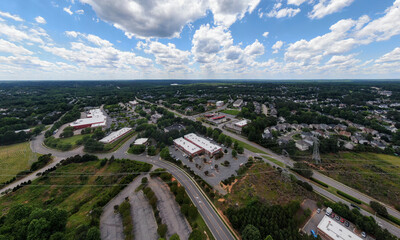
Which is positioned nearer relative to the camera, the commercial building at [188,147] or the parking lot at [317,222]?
the parking lot at [317,222]

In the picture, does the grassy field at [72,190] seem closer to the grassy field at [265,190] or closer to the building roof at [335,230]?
the grassy field at [265,190]

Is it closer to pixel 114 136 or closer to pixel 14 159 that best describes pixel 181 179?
pixel 114 136

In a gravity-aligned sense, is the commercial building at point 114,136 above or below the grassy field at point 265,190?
above

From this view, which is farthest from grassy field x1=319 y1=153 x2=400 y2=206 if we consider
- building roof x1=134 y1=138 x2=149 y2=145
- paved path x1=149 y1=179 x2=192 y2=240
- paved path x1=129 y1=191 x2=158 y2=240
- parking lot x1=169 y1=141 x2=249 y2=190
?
building roof x1=134 y1=138 x2=149 y2=145

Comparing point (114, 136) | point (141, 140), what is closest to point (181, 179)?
point (141, 140)

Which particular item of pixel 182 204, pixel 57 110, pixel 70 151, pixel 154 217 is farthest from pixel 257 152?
pixel 57 110

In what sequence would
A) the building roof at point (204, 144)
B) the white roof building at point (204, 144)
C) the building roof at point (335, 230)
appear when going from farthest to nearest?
the building roof at point (204, 144) < the white roof building at point (204, 144) < the building roof at point (335, 230)

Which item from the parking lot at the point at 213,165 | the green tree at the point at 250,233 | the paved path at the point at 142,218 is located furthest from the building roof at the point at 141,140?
the green tree at the point at 250,233

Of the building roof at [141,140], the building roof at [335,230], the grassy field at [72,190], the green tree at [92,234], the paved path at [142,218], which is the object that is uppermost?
the green tree at [92,234]
